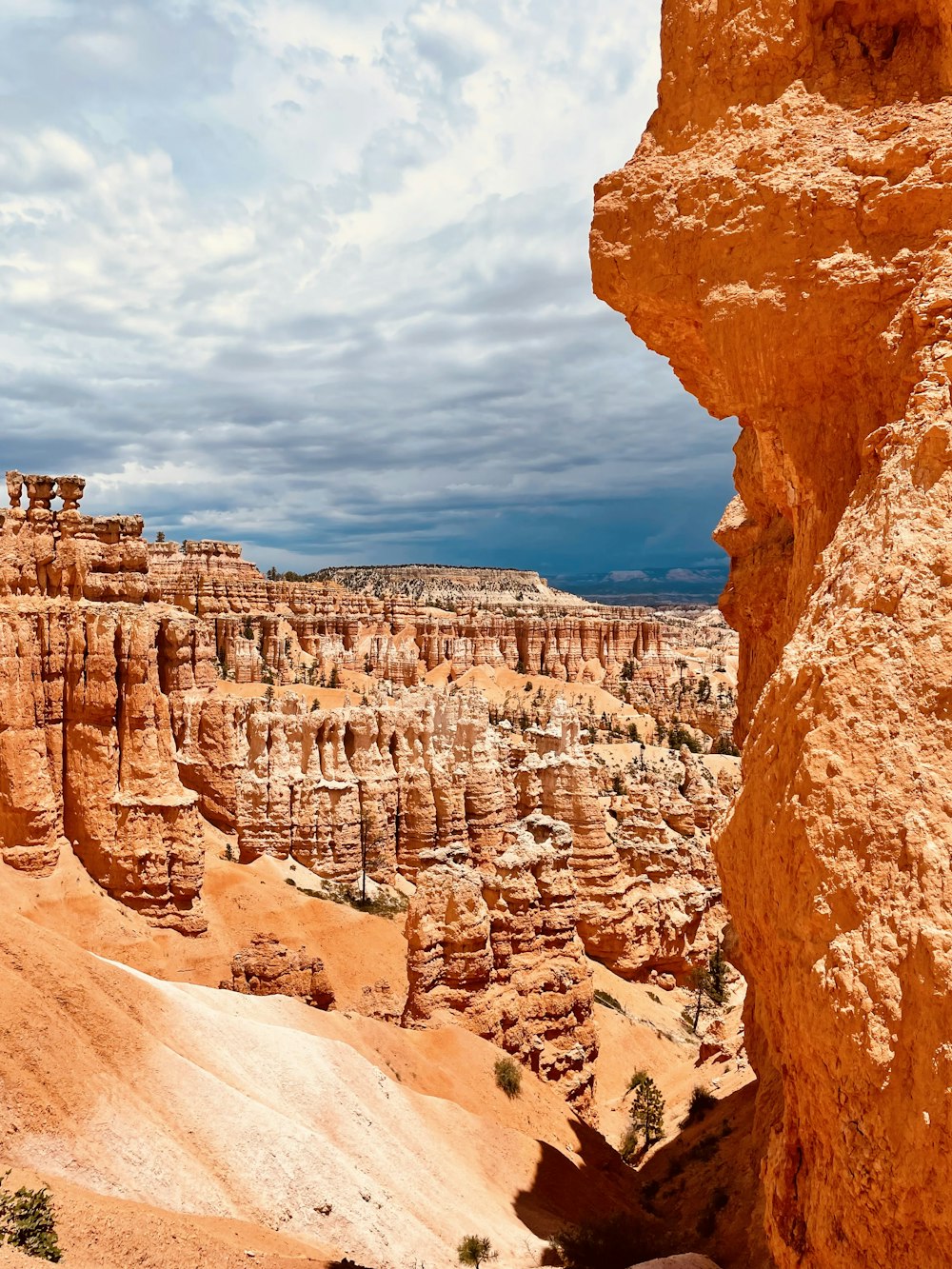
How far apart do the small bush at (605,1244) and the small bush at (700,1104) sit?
501 centimetres

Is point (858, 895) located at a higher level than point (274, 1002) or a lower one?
higher

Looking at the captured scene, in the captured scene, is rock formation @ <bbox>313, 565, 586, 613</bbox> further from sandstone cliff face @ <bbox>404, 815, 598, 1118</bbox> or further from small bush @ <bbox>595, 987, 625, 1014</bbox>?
sandstone cliff face @ <bbox>404, 815, 598, 1118</bbox>

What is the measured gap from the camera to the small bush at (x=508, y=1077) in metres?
18.1

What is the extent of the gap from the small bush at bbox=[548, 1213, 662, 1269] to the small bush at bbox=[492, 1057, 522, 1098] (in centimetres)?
327

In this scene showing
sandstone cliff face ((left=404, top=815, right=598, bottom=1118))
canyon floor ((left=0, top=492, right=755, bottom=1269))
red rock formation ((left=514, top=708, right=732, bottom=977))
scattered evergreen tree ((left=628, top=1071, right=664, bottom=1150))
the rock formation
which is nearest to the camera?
canyon floor ((left=0, top=492, right=755, bottom=1269))

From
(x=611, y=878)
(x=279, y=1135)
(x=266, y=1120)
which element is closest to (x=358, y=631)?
(x=611, y=878)

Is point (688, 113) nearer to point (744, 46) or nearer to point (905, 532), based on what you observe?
point (744, 46)

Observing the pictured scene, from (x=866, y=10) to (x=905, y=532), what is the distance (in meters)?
6.14

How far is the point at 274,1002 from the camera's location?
1819cm

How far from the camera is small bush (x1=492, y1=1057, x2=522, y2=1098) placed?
59.5ft

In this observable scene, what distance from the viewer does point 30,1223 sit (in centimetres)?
928

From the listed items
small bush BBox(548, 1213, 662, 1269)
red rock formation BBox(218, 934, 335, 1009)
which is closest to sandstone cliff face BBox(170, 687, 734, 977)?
red rock formation BBox(218, 934, 335, 1009)

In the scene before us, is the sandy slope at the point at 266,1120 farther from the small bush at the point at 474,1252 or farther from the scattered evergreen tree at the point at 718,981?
the scattered evergreen tree at the point at 718,981

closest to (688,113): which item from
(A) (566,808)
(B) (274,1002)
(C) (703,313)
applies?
(C) (703,313)
